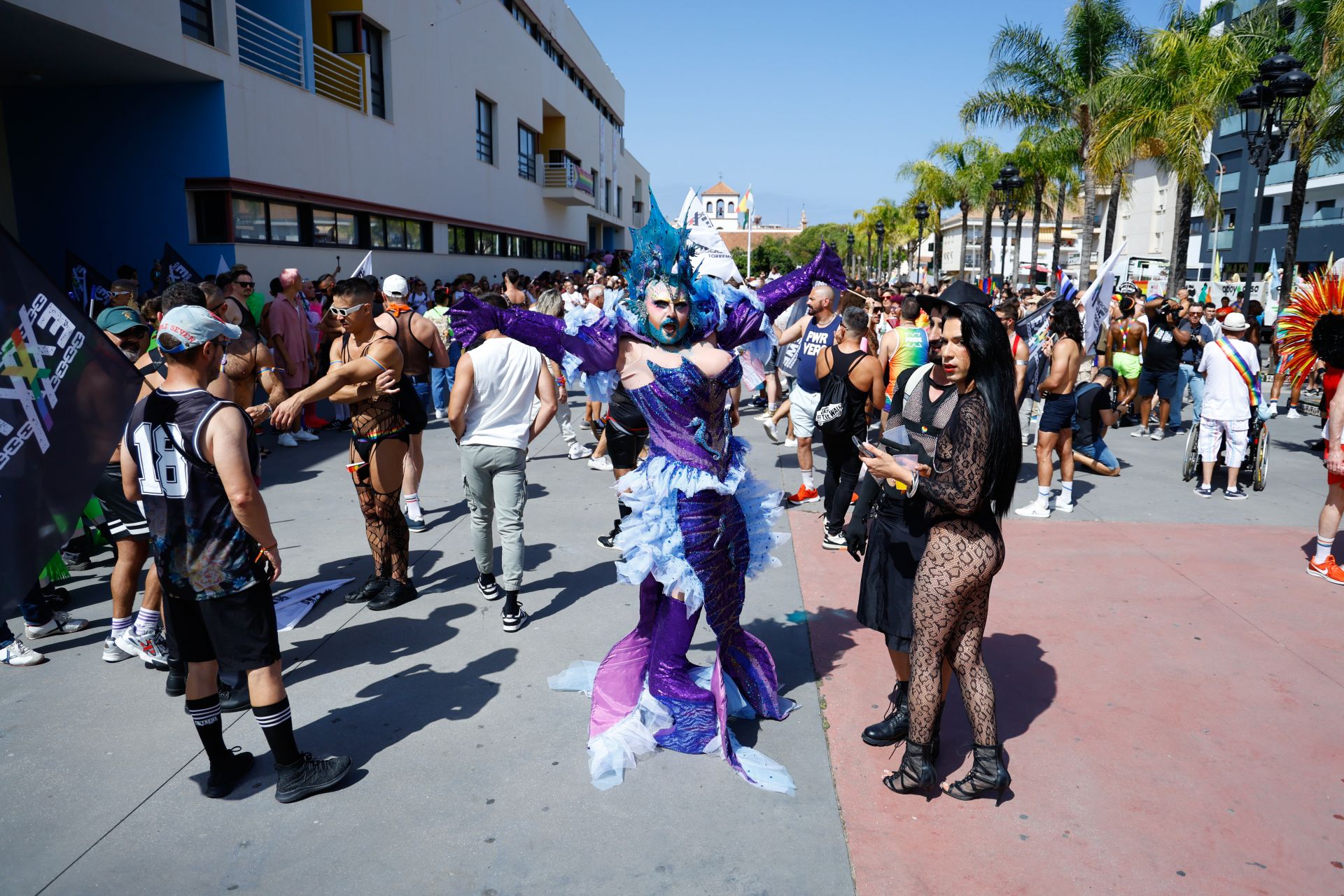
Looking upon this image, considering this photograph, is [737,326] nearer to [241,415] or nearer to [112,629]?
[241,415]

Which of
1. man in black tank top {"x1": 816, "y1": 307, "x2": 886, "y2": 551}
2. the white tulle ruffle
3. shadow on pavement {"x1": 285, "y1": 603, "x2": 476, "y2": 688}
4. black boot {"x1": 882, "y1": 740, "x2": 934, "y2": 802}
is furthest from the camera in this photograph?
man in black tank top {"x1": 816, "y1": 307, "x2": 886, "y2": 551}

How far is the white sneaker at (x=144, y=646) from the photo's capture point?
14.6 ft

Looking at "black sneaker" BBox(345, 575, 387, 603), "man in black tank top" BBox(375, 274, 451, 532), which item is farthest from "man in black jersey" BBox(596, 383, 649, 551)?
"black sneaker" BBox(345, 575, 387, 603)

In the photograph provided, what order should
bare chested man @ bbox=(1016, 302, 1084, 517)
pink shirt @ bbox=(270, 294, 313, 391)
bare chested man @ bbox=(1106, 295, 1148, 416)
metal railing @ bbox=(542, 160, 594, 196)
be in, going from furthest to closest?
metal railing @ bbox=(542, 160, 594, 196)
bare chested man @ bbox=(1106, 295, 1148, 416)
pink shirt @ bbox=(270, 294, 313, 391)
bare chested man @ bbox=(1016, 302, 1084, 517)

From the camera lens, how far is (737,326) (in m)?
3.85

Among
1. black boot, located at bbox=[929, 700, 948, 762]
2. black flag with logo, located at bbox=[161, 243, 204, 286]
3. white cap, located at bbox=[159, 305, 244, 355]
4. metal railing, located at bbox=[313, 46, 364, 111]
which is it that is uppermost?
metal railing, located at bbox=[313, 46, 364, 111]

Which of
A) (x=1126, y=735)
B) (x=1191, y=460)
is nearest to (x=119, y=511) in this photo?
(x=1126, y=735)

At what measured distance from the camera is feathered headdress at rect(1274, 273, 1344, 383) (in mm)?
6000

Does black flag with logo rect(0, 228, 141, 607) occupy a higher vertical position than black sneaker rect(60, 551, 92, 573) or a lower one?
higher

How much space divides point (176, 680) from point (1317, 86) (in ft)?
70.7

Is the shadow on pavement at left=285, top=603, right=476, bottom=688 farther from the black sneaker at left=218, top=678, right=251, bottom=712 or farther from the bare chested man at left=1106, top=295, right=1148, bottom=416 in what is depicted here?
the bare chested man at left=1106, top=295, right=1148, bottom=416

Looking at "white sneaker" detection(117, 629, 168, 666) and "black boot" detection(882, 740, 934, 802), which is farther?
"white sneaker" detection(117, 629, 168, 666)

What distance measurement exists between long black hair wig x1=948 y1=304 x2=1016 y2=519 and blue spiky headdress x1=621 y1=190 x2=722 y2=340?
109 centimetres

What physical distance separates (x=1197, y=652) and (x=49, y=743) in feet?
19.1
